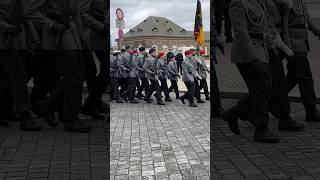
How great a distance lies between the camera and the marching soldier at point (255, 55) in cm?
527

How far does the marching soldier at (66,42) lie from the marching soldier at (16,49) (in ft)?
0.47

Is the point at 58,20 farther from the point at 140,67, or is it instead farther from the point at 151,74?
the point at 140,67

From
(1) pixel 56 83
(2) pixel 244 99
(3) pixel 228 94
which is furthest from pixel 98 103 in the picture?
(3) pixel 228 94

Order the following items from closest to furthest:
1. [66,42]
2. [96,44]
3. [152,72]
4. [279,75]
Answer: [66,42] < [279,75] < [96,44] < [152,72]

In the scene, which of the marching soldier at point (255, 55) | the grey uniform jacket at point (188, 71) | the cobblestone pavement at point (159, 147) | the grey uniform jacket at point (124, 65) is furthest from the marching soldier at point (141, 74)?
the marching soldier at point (255, 55)

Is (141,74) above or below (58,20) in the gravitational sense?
below

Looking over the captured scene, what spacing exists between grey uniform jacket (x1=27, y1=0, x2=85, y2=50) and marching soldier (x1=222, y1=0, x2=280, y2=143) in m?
1.68

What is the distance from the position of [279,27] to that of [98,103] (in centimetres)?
235

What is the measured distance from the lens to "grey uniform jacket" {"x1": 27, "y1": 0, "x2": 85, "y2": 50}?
5875 millimetres

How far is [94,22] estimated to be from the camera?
244 inches

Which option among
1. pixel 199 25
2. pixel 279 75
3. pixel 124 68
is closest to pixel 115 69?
pixel 124 68

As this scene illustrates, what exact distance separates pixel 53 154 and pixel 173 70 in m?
7.39

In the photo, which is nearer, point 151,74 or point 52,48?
point 52,48

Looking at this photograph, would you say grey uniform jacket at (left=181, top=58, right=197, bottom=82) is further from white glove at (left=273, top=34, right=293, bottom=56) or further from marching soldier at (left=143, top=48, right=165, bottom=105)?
white glove at (left=273, top=34, right=293, bottom=56)
